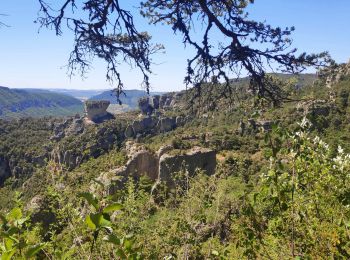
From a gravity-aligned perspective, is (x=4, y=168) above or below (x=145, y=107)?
below

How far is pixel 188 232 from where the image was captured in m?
5.07

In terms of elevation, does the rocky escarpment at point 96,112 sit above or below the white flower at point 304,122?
below

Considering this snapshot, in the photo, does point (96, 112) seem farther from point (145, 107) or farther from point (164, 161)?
point (164, 161)

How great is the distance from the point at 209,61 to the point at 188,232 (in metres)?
2.55

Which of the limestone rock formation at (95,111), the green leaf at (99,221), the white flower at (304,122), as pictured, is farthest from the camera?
the limestone rock formation at (95,111)

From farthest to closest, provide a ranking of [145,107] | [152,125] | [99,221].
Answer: [145,107], [152,125], [99,221]

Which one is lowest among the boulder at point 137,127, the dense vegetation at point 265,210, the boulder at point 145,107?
the boulder at point 137,127

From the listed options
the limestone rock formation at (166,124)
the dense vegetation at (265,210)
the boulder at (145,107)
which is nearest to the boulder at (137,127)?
the limestone rock formation at (166,124)

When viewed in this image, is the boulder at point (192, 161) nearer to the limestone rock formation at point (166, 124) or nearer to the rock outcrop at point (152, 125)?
the rock outcrop at point (152, 125)

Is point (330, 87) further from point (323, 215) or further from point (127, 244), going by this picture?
point (127, 244)

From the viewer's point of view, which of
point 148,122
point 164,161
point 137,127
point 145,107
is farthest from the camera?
point 145,107

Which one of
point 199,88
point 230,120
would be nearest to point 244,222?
A: point 199,88

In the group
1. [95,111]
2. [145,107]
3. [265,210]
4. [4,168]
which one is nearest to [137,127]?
[145,107]

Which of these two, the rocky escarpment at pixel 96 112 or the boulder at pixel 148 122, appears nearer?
the boulder at pixel 148 122
